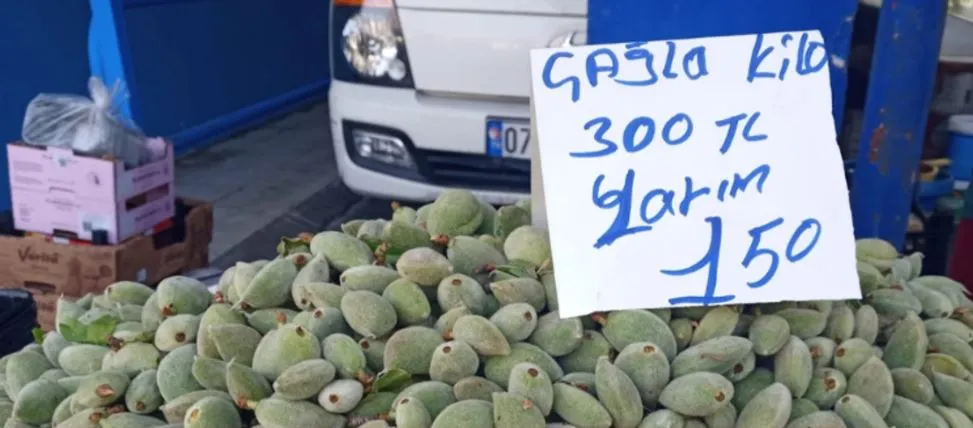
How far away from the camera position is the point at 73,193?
3.00 m

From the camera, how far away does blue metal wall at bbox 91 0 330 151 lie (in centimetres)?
425

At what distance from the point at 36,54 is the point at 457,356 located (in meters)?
3.89

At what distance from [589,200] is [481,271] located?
187mm

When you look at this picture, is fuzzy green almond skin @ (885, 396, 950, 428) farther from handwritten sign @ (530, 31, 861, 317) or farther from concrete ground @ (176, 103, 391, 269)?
concrete ground @ (176, 103, 391, 269)

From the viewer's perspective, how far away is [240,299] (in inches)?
47.8

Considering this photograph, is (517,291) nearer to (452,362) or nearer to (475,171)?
(452,362)

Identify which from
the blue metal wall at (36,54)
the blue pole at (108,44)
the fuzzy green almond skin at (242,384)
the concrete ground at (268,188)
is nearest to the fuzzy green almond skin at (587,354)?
the fuzzy green almond skin at (242,384)

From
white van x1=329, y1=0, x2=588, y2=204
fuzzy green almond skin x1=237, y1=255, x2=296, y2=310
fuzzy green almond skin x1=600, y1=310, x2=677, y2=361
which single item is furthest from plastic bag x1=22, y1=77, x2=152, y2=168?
fuzzy green almond skin x1=600, y1=310, x2=677, y2=361

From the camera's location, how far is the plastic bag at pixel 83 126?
Answer: 9.93ft

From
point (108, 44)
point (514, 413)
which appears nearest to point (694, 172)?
point (514, 413)

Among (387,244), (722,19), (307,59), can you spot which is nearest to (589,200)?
(387,244)

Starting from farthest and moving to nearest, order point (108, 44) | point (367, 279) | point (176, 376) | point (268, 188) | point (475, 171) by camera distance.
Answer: point (268, 188) → point (108, 44) → point (475, 171) → point (367, 279) → point (176, 376)

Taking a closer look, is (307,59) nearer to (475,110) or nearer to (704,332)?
(475,110)

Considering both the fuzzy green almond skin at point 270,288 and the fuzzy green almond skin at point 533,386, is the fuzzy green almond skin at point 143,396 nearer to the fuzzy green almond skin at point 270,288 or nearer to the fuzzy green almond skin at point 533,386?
Result: the fuzzy green almond skin at point 270,288
